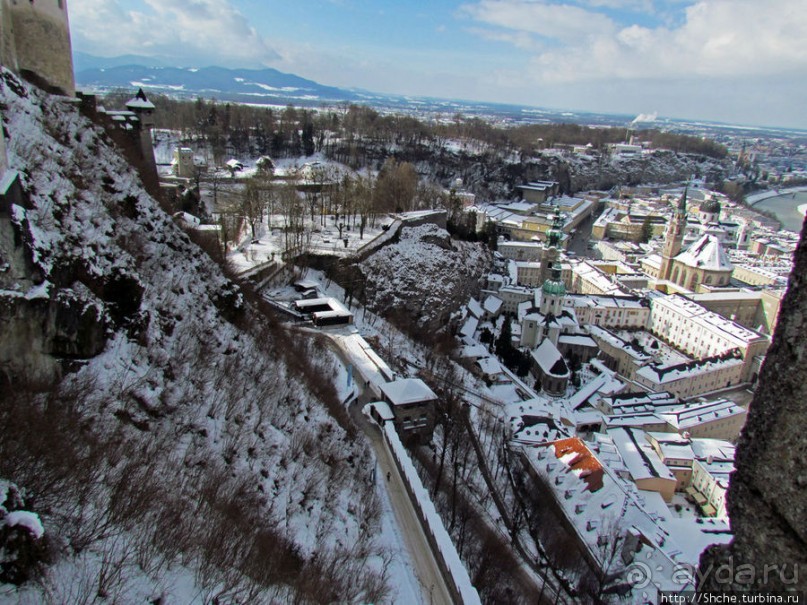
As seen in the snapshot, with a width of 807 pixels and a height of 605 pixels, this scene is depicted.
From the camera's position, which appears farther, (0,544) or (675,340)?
(675,340)

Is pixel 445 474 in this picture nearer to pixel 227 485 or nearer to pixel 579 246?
pixel 227 485

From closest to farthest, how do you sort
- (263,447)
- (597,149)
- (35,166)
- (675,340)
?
→ (35,166) < (263,447) < (675,340) < (597,149)

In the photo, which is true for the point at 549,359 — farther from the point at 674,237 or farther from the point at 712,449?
the point at 674,237

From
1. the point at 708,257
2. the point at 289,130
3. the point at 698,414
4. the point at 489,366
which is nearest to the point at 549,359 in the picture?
the point at 489,366

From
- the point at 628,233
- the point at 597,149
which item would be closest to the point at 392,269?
the point at 628,233

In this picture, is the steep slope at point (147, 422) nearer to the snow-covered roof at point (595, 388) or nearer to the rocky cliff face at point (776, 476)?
the rocky cliff face at point (776, 476)

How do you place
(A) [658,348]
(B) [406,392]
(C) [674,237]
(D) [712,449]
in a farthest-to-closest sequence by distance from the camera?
(C) [674,237], (A) [658,348], (D) [712,449], (B) [406,392]
